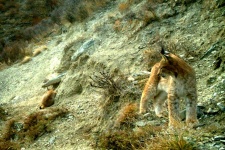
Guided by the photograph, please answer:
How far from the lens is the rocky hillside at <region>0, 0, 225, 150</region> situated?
6277 mm

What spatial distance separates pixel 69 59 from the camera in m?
12.9

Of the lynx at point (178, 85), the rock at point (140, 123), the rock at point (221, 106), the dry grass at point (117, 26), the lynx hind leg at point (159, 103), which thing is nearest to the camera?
the lynx at point (178, 85)

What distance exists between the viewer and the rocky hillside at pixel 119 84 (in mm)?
6277

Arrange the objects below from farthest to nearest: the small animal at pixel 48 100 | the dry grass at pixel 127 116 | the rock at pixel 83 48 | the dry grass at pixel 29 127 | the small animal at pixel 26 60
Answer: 1. the small animal at pixel 26 60
2. the rock at pixel 83 48
3. the small animal at pixel 48 100
4. the dry grass at pixel 29 127
5. the dry grass at pixel 127 116

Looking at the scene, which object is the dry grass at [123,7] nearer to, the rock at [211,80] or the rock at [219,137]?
the rock at [211,80]

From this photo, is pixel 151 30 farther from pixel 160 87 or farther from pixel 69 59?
pixel 160 87

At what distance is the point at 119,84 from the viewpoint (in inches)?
340

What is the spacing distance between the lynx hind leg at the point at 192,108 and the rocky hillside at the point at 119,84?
0.15 meters

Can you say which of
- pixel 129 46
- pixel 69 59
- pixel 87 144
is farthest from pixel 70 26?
pixel 87 144

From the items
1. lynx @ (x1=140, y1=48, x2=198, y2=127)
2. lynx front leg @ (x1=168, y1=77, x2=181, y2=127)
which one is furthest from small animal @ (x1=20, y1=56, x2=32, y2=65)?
lynx front leg @ (x1=168, y1=77, x2=181, y2=127)

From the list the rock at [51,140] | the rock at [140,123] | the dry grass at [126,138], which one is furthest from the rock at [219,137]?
the rock at [51,140]

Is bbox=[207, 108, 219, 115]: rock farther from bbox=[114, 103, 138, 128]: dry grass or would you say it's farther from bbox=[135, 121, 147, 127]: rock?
bbox=[114, 103, 138, 128]: dry grass

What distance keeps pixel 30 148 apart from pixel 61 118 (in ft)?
3.60

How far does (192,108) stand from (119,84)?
3.27m
